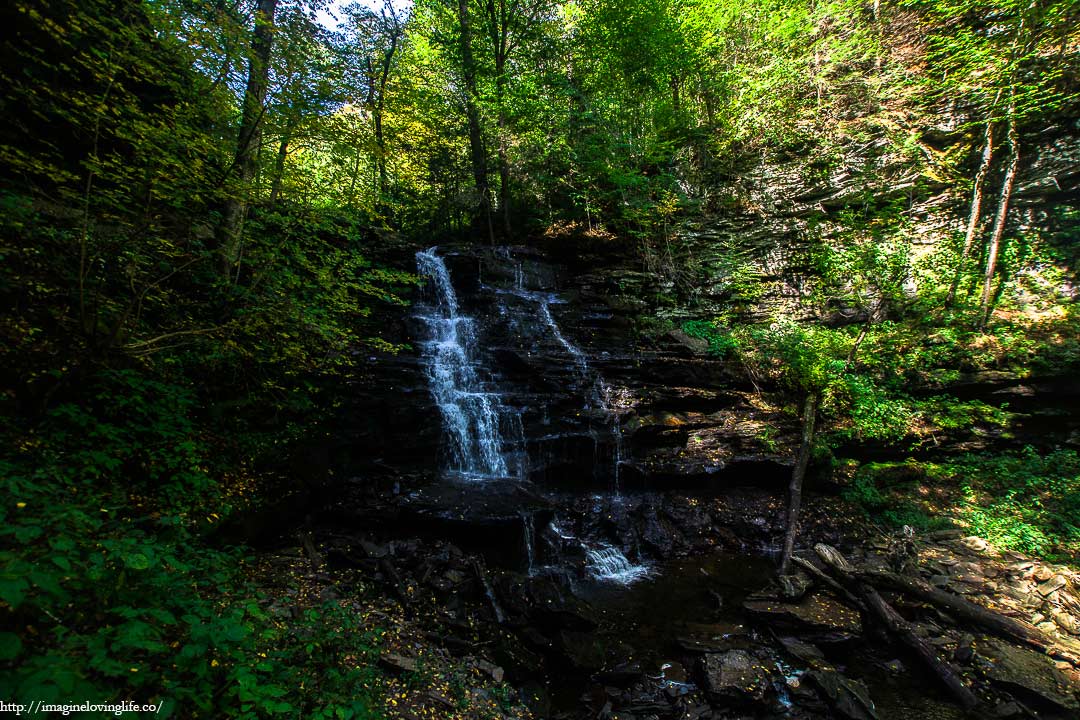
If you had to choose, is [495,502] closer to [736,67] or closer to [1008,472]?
[1008,472]

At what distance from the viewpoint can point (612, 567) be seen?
7609 millimetres

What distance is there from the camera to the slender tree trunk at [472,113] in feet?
52.3

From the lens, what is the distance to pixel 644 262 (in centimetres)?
1517

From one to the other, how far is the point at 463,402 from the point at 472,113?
42.5 ft

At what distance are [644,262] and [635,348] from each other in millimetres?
4494

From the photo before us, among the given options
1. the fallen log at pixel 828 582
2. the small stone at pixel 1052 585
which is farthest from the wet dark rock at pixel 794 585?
the small stone at pixel 1052 585

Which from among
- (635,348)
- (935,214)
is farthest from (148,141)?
(935,214)

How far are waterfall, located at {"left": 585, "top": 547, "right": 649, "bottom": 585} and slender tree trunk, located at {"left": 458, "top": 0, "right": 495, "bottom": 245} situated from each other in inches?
504

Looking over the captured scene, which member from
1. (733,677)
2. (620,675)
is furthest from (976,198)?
(620,675)

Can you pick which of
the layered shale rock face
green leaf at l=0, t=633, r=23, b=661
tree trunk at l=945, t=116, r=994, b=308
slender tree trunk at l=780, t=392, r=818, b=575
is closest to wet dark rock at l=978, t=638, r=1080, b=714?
slender tree trunk at l=780, t=392, r=818, b=575

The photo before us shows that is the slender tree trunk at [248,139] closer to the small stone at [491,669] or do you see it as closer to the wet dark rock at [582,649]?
the small stone at [491,669]

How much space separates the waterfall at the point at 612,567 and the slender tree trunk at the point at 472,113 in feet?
42.0

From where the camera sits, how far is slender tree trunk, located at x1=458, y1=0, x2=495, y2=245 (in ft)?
52.3

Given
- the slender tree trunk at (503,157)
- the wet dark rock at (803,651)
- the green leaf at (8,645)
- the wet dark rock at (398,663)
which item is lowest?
the wet dark rock at (803,651)
